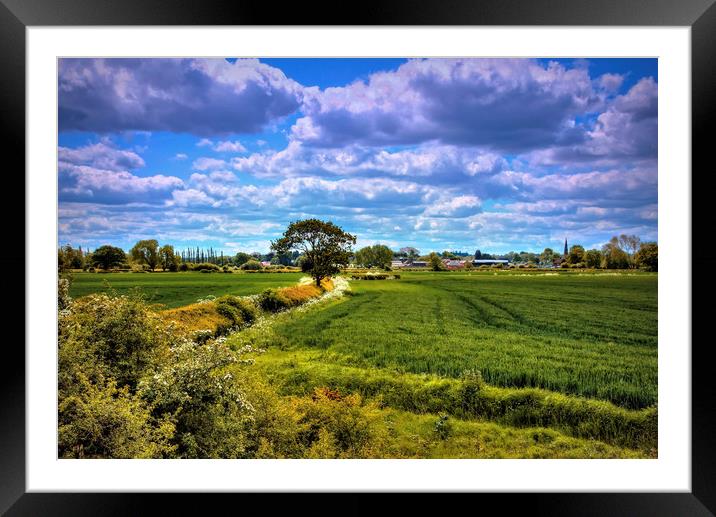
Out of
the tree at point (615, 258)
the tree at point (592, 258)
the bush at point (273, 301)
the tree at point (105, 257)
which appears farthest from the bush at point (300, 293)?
the tree at point (615, 258)

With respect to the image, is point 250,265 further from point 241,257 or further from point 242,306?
point 242,306

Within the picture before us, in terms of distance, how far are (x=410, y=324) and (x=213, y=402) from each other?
2003 millimetres

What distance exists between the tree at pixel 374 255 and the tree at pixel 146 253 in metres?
1.74

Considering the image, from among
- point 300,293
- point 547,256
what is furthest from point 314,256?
point 547,256

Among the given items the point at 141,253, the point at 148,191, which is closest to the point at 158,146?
the point at 148,191

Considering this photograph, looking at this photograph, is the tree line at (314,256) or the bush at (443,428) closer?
the bush at (443,428)

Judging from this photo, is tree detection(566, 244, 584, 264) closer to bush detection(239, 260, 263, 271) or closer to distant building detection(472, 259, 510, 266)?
distant building detection(472, 259, 510, 266)

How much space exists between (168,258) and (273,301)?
1.01 meters

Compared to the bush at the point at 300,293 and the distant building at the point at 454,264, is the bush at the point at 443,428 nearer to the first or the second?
the distant building at the point at 454,264

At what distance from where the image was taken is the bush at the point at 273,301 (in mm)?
4055

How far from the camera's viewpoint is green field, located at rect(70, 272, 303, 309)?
3531 mm
